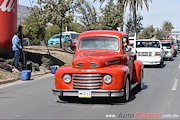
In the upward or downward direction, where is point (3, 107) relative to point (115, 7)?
downward

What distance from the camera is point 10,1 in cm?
1731

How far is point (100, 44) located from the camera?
10070mm

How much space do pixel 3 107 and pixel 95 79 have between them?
8.47 ft

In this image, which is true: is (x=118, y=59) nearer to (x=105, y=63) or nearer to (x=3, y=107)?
(x=105, y=63)

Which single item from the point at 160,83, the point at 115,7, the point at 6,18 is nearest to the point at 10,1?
the point at 6,18

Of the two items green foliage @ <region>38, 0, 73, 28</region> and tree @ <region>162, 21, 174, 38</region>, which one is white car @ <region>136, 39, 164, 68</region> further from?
tree @ <region>162, 21, 174, 38</region>

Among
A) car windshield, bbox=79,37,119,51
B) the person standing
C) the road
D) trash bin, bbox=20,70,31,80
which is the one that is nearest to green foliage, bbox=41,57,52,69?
the person standing

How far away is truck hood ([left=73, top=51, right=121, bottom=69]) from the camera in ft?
28.5

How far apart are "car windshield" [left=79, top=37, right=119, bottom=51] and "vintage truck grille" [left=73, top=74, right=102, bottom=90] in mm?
1593

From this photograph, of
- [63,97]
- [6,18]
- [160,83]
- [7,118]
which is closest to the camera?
[7,118]

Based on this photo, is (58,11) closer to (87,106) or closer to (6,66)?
(6,66)

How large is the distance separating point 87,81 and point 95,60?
0.59 m

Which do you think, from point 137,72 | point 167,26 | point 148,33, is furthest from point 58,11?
point 167,26

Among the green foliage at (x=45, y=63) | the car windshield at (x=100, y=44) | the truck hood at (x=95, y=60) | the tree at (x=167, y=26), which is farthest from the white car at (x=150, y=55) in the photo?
the tree at (x=167, y=26)
